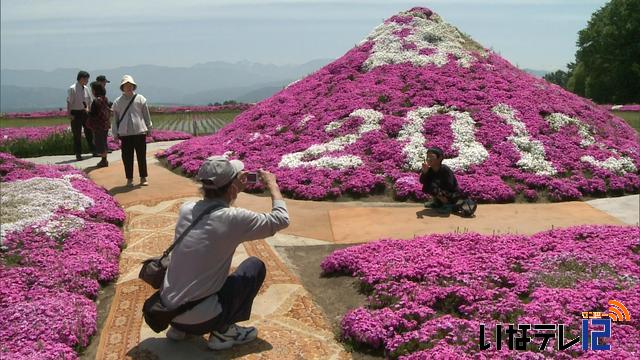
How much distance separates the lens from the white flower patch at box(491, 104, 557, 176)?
15.1 metres

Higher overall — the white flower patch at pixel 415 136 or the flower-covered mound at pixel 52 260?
the white flower patch at pixel 415 136

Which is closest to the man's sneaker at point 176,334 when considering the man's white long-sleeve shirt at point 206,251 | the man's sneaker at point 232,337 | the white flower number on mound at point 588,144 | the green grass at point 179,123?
the man's sneaker at point 232,337

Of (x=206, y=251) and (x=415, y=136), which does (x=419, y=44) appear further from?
(x=206, y=251)

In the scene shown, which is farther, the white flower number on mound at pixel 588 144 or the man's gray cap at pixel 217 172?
the white flower number on mound at pixel 588 144

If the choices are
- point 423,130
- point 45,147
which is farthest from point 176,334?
point 45,147

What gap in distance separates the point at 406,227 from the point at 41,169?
11.5 meters

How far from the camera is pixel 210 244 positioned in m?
5.67

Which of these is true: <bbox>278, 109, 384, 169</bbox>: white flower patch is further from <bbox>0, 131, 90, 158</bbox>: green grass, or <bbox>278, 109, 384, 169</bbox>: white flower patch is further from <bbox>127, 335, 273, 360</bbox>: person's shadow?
<bbox>0, 131, 90, 158</bbox>: green grass

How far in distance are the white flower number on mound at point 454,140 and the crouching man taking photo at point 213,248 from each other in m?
10.1

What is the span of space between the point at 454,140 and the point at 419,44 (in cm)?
840

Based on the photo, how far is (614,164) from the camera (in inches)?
615

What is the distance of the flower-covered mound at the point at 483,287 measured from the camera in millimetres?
6359

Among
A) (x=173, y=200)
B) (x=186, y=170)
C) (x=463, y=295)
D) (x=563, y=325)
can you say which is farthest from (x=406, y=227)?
(x=186, y=170)

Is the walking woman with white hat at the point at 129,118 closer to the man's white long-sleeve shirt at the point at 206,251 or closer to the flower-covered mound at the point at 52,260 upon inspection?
the flower-covered mound at the point at 52,260
